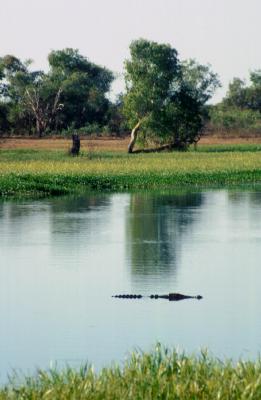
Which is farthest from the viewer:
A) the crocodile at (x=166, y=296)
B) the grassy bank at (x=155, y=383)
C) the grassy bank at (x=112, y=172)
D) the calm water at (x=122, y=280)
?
the grassy bank at (x=112, y=172)

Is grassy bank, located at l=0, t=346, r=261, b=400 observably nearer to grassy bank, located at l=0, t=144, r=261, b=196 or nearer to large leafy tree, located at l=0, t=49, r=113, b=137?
grassy bank, located at l=0, t=144, r=261, b=196

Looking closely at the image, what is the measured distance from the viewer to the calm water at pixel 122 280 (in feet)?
45.0

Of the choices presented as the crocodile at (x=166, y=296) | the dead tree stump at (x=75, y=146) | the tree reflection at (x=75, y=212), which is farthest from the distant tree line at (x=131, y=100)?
the crocodile at (x=166, y=296)

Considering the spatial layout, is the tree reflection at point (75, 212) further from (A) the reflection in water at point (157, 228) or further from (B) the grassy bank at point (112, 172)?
(B) the grassy bank at point (112, 172)

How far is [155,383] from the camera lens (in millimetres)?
9812

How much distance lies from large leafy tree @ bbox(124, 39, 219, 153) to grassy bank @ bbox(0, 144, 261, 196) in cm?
1093

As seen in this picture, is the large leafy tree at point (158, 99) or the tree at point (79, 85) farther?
the tree at point (79, 85)

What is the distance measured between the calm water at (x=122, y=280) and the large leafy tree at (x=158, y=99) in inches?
1404

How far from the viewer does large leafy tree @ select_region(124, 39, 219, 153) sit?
223 feet

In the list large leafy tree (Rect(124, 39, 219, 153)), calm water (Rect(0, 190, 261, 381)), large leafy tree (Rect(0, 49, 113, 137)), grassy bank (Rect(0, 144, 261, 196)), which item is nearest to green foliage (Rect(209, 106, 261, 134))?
large leafy tree (Rect(0, 49, 113, 137))

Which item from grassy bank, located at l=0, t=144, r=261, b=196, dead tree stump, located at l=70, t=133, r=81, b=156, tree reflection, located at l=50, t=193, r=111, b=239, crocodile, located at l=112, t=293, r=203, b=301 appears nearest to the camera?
crocodile, located at l=112, t=293, r=203, b=301

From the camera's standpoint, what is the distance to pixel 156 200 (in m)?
34.7

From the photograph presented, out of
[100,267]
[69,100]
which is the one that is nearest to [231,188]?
[100,267]

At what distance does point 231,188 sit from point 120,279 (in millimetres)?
21591
